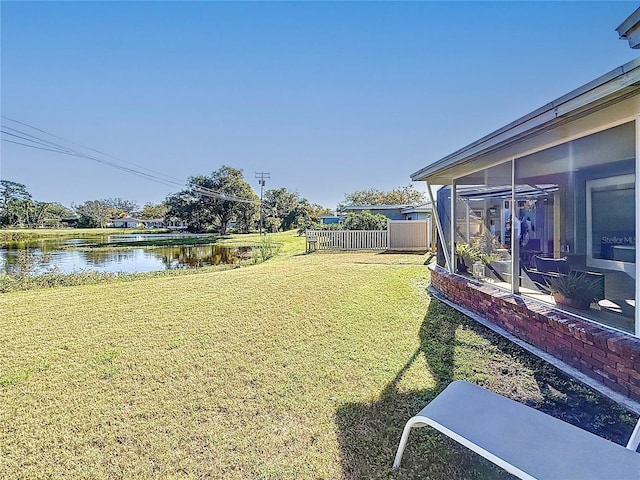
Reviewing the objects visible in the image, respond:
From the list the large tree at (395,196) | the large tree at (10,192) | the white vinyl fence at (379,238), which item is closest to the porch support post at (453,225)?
the white vinyl fence at (379,238)

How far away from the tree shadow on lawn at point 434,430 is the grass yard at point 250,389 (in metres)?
0.01

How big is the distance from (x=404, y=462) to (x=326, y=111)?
18.3 meters

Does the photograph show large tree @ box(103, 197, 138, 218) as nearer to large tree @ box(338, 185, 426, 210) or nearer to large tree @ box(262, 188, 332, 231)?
large tree @ box(262, 188, 332, 231)

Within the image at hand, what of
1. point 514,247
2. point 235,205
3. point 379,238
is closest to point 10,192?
point 235,205

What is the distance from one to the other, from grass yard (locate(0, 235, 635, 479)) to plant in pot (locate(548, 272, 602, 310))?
0.84 meters

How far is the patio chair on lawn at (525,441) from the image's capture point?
166 centimetres

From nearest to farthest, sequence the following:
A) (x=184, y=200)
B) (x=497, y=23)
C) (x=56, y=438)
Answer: (x=56, y=438)
(x=497, y=23)
(x=184, y=200)

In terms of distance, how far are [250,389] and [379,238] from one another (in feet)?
50.4

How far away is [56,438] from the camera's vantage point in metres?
2.74

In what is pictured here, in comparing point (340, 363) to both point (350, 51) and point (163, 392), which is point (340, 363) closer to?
point (163, 392)

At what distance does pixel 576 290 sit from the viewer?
13.1 ft

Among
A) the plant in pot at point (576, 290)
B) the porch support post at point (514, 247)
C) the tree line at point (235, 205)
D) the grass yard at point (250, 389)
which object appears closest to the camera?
the grass yard at point (250, 389)

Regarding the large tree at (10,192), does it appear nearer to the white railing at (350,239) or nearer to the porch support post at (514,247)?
the white railing at (350,239)

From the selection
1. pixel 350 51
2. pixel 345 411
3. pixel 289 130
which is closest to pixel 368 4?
pixel 350 51
